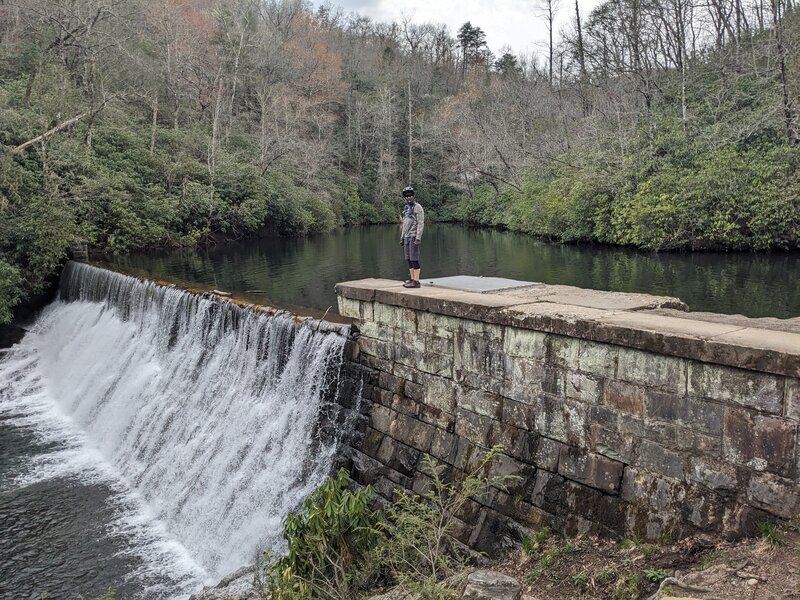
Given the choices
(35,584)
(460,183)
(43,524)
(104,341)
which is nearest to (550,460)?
(35,584)

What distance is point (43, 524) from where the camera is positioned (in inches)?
312

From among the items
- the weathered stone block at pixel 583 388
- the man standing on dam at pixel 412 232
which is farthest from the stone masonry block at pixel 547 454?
the man standing on dam at pixel 412 232

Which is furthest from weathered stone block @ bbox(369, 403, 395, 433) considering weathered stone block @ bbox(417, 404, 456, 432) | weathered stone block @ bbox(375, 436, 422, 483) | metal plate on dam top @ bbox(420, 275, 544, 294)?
metal plate on dam top @ bbox(420, 275, 544, 294)

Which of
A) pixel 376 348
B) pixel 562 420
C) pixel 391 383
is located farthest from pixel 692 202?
pixel 562 420

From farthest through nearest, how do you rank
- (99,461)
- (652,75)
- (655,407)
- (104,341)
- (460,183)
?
(460,183) → (652,75) → (104,341) → (99,461) → (655,407)

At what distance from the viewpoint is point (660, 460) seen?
436 cm

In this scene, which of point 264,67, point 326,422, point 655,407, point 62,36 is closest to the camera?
point 655,407

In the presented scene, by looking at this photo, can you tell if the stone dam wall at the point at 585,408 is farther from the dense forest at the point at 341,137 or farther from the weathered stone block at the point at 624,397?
the dense forest at the point at 341,137

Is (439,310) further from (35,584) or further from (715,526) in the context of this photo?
(35,584)

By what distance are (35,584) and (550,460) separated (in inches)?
230

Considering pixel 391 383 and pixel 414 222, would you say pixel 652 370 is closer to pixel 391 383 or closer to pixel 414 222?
pixel 391 383

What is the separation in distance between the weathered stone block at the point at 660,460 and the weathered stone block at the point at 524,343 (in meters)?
1.12

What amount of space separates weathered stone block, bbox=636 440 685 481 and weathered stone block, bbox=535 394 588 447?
1.65ft

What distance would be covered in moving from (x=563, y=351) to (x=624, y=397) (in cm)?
64
